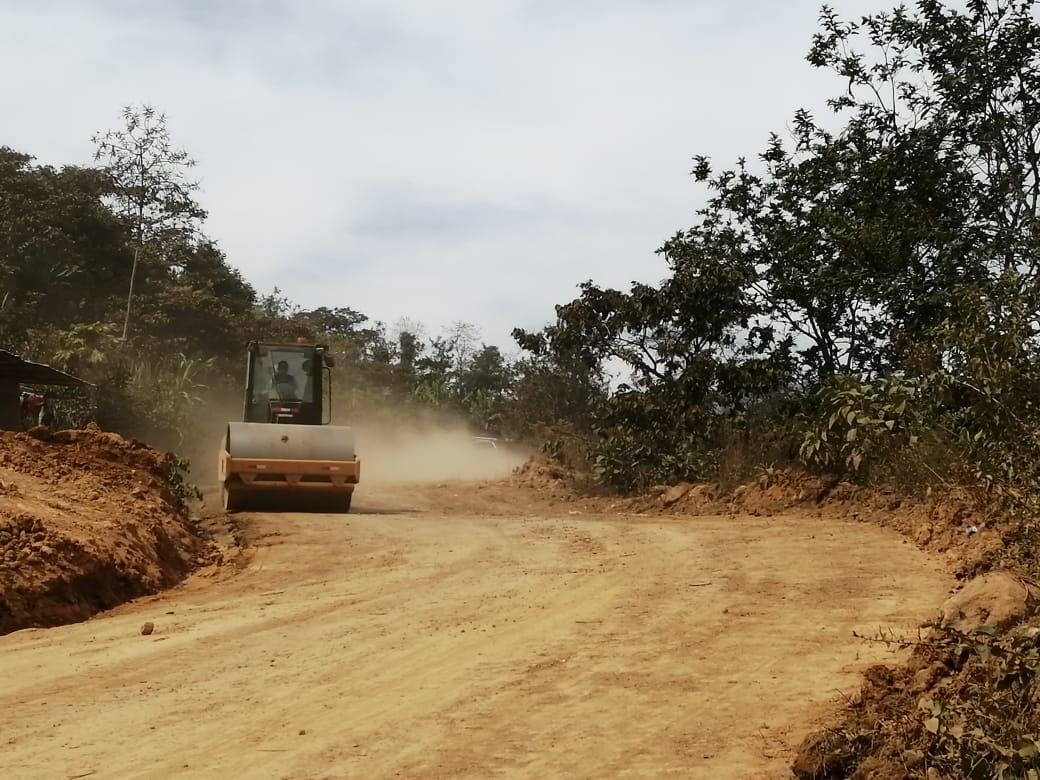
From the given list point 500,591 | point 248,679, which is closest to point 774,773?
point 248,679

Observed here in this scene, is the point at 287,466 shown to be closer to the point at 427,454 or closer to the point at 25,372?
the point at 25,372

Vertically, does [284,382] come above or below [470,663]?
above

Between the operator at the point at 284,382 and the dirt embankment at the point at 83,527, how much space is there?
3317mm

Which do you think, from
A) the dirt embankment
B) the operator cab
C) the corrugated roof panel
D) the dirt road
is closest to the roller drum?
the dirt embankment

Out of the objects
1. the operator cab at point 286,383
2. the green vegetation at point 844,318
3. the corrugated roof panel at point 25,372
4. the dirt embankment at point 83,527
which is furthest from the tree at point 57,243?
the dirt embankment at point 83,527

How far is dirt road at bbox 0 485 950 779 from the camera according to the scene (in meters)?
5.49

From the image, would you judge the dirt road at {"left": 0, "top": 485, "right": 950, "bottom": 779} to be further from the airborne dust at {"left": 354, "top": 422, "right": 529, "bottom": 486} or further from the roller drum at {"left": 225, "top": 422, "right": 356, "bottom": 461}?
the airborne dust at {"left": 354, "top": 422, "right": 529, "bottom": 486}

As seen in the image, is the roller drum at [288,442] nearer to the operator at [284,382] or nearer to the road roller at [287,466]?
the road roller at [287,466]

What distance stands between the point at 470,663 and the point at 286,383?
12722 millimetres

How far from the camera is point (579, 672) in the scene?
22.9 feet

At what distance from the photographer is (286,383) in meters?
19.3

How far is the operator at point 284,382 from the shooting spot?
63.1 ft

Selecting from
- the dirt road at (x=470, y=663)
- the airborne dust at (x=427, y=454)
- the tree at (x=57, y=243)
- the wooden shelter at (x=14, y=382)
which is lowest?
the dirt road at (x=470, y=663)

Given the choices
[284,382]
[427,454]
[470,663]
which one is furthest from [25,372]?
[427,454]
